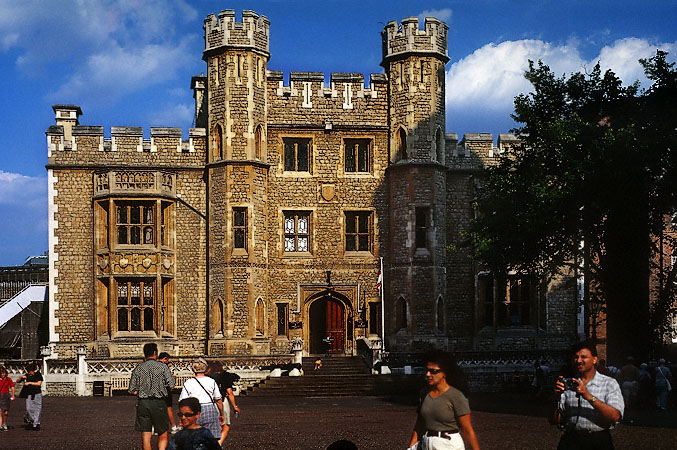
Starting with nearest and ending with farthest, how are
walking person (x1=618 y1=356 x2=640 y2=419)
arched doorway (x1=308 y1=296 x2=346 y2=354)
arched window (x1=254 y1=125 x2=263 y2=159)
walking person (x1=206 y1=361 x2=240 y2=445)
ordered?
walking person (x1=206 y1=361 x2=240 y2=445) < walking person (x1=618 y1=356 x2=640 y2=419) < arched window (x1=254 y1=125 x2=263 y2=159) < arched doorway (x1=308 y1=296 x2=346 y2=354)

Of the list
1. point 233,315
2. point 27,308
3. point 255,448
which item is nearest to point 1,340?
point 27,308

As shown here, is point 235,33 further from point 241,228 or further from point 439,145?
point 439,145

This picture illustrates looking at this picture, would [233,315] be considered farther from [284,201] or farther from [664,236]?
[664,236]

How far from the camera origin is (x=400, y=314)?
111 feet

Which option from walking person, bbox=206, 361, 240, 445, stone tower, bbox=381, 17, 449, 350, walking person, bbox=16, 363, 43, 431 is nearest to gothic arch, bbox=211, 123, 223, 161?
stone tower, bbox=381, 17, 449, 350

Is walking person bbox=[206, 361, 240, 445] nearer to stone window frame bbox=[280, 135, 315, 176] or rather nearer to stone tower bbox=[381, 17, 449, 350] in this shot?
stone tower bbox=[381, 17, 449, 350]

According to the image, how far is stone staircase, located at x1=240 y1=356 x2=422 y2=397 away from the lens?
96.1 feet

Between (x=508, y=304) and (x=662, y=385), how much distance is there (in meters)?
11.2

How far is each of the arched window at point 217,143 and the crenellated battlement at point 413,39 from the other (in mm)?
6691

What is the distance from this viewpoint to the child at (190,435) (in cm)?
823

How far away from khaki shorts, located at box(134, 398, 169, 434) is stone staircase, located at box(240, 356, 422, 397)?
16352 mm

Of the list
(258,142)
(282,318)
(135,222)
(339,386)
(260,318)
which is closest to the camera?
(339,386)

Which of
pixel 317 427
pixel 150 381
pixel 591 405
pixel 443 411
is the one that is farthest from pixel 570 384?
pixel 317 427

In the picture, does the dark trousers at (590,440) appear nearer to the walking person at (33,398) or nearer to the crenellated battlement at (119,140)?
the walking person at (33,398)
